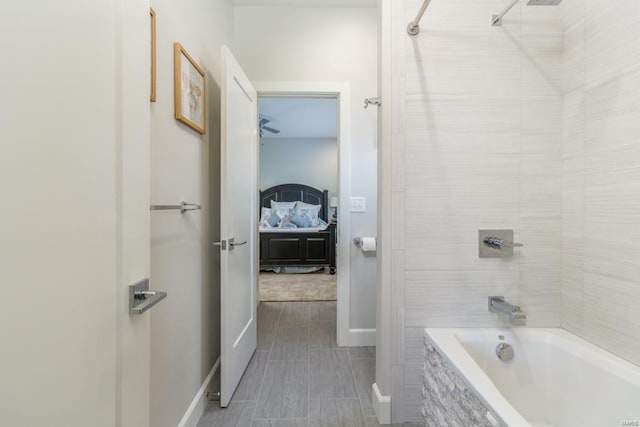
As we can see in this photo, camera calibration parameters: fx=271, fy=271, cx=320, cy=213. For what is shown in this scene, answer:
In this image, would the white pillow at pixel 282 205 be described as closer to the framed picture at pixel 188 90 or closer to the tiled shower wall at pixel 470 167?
the framed picture at pixel 188 90

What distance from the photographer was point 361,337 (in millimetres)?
2271

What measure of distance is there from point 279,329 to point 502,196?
84.0 inches

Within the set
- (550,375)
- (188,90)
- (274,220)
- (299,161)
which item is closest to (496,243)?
(550,375)

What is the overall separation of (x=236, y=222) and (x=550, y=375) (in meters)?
1.82

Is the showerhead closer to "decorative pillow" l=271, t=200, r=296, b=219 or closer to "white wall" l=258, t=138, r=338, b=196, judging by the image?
"decorative pillow" l=271, t=200, r=296, b=219

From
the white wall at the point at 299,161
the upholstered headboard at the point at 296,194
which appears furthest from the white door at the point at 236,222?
the white wall at the point at 299,161

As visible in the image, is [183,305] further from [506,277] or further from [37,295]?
[506,277]

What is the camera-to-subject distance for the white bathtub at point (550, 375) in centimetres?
104

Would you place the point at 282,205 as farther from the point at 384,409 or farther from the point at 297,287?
the point at 384,409

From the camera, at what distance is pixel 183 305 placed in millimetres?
1340

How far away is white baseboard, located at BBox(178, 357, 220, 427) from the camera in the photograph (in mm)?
1338

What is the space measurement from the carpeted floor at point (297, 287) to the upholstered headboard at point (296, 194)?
1790 millimetres

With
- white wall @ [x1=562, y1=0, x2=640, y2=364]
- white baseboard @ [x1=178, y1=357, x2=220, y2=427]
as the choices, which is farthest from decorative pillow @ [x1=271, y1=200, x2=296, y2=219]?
white wall @ [x1=562, y1=0, x2=640, y2=364]

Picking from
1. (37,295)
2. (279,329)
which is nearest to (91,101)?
(37,295)
